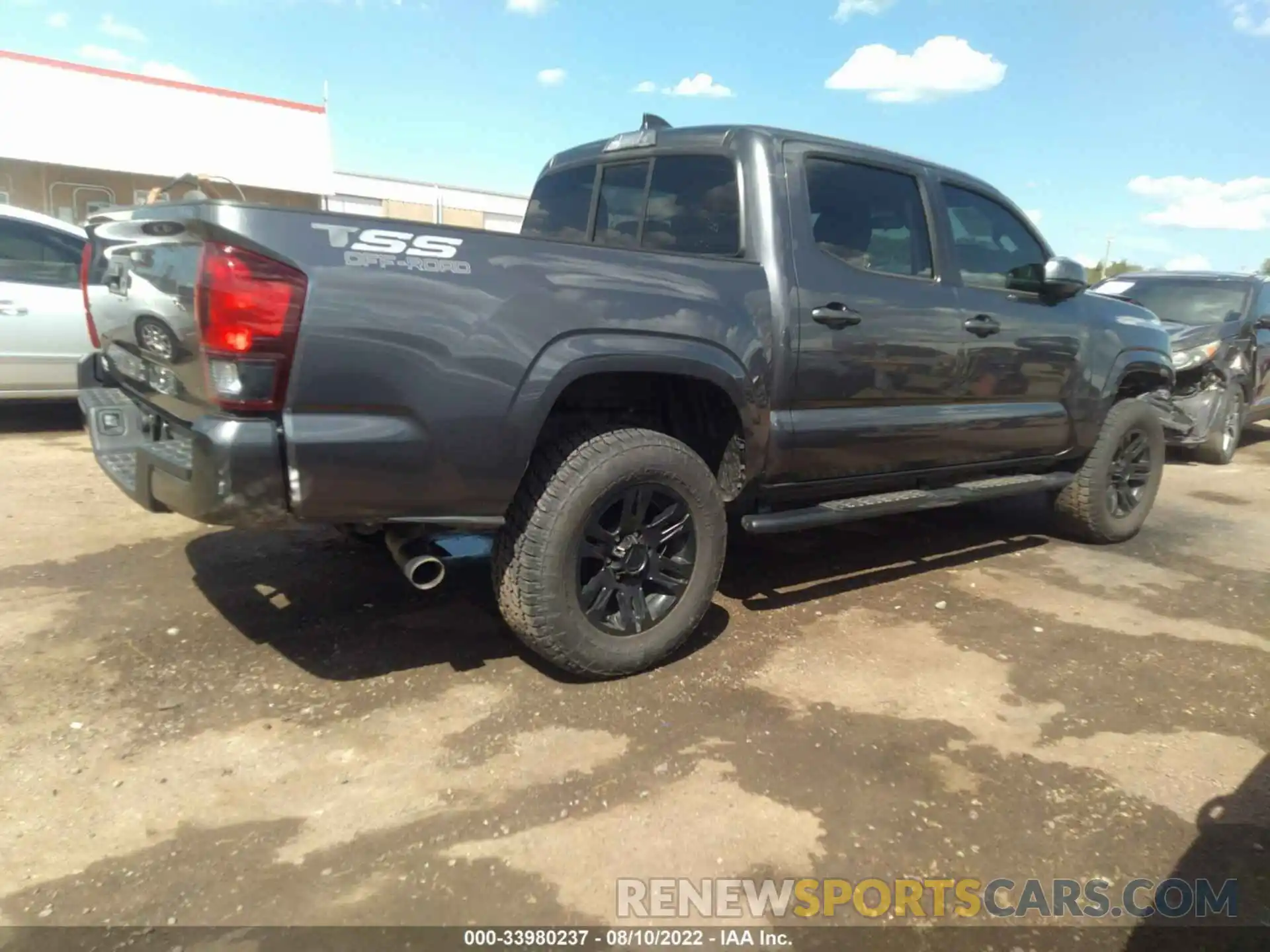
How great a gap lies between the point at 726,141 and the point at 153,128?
2107 centimetres

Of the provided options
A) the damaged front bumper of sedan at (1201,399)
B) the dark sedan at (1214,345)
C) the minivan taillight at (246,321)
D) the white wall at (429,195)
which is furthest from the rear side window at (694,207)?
the white wall at (429,195)

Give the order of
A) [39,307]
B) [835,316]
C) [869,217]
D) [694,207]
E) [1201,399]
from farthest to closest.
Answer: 1. [1201,399]
2. [39,307]
3. [869,217]
4. [694,207]
5. [835,316]

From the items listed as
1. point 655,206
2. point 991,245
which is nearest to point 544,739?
point 655,206

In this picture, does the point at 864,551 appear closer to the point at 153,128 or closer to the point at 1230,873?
the point at 1230,873

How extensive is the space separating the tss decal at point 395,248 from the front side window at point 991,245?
2632 mm

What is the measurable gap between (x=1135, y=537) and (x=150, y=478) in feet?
18.1

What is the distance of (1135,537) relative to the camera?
5.54 meters

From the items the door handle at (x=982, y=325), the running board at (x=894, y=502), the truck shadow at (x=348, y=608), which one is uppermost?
the door handle at (x=982, y=325)

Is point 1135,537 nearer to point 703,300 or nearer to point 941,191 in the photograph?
point 941,191

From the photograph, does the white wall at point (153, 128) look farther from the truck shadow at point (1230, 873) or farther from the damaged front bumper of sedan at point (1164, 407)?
the truck shadow at point (1230, 873)

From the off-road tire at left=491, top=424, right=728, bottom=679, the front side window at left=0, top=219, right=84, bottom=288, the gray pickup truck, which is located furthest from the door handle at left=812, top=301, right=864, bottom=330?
the front side window at left=0, top=219, right=84, bottom=288

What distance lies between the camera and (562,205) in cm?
436

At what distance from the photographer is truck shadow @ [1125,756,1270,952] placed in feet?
6.76

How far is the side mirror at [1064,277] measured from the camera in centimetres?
428
